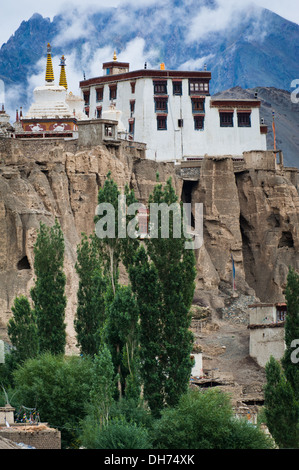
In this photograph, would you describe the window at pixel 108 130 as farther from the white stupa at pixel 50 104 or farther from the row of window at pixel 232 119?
the row of window at pixel 232 119

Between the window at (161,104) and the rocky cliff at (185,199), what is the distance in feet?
13.3

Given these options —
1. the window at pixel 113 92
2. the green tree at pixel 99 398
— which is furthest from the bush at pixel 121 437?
the window at pixel 113 92

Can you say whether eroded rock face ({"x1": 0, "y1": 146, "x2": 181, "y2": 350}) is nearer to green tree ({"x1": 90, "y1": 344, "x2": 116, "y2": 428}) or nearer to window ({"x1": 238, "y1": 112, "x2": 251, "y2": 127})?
window ({"x1": 238, "y1": 112, "x2": 251, "y2": 127})

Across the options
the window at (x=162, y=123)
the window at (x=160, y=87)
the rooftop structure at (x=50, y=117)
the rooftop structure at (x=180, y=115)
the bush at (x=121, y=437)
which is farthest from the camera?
the window at (x=160, y=87)

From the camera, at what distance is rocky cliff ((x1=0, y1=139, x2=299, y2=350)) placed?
5312 cm

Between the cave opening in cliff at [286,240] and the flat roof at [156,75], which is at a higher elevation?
the flat roof at [156,75]

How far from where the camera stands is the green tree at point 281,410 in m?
39.5

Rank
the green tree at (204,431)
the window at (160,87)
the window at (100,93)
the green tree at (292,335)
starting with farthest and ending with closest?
the window at (100,93) < the window at (160,87) < the green tree at (292,335) < the green tree at (204,431)

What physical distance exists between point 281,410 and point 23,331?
9751 mm

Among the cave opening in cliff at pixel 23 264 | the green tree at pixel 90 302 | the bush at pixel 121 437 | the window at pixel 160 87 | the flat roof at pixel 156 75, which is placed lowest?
the bush at pixel 121 437

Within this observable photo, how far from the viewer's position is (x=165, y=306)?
4147 centimetres

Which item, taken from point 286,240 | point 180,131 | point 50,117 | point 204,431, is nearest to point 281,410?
point 204,431
